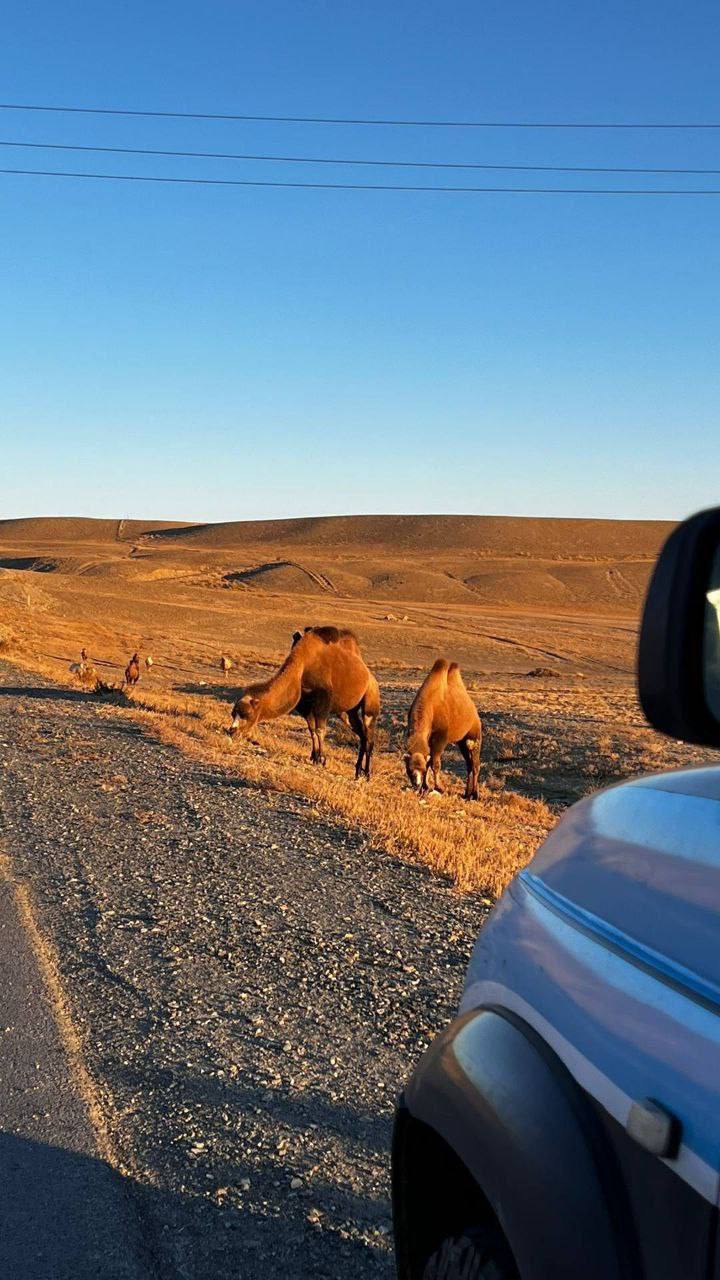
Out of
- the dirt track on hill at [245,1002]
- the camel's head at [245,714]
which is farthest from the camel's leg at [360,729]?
the dirt track on hill at [245,1002]

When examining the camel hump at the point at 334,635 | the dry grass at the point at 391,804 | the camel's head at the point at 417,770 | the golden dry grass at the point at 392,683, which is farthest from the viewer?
the camel hump at the point at 334,635

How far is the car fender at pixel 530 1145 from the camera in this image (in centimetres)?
182

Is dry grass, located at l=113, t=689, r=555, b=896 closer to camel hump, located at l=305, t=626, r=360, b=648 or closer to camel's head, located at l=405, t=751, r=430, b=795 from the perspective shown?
camel's head, located at l=405, t=751, r=430, b=795

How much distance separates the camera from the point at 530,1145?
6.54 feet

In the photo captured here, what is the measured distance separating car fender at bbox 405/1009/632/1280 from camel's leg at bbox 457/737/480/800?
16.5 m

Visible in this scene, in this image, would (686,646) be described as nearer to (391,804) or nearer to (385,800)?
(391,804)

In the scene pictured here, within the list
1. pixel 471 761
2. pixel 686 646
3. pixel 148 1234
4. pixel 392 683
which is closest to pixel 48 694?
pixel 471 761

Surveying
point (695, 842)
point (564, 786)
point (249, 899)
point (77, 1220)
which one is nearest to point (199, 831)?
point (249, 899)

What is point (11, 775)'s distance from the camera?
13.6m

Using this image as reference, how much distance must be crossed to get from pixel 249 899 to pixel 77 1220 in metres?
4.11

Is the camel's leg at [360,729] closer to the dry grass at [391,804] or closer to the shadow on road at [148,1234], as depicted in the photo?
the dry grass at [391,804]

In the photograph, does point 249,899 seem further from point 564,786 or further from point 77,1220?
point 564,786

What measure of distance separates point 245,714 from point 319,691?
148 cm

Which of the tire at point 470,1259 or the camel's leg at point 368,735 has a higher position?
the tire at point 470,1259
